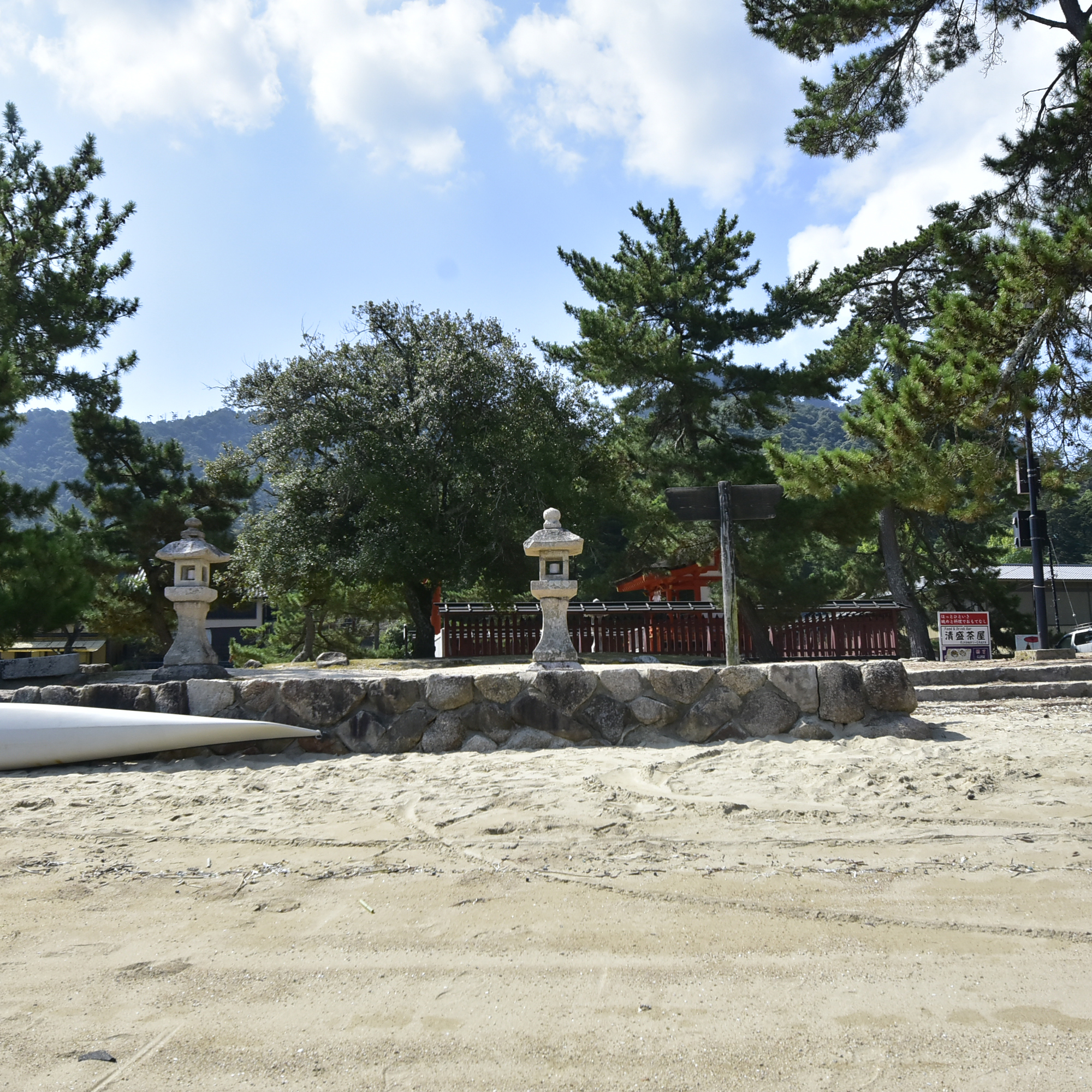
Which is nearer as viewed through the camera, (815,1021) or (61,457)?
(815,1021)

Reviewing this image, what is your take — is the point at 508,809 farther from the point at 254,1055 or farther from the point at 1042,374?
the point at 1042,374

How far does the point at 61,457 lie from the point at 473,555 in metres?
144

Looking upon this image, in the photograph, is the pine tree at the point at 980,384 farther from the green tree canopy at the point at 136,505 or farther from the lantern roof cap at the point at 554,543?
the green tree canopy at the point at 136,505

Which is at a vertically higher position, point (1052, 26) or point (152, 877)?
point (1052, 26)

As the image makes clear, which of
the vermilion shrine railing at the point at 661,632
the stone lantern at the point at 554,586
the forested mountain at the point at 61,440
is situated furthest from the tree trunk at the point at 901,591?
the forested mountain at the point at 61,440

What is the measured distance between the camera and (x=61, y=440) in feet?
458

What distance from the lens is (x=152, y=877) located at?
314 centimetres

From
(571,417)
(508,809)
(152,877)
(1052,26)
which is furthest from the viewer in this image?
(571,417)

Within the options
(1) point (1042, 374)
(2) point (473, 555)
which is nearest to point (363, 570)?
(2) point (473, 555)

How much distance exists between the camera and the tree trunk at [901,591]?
649 inches

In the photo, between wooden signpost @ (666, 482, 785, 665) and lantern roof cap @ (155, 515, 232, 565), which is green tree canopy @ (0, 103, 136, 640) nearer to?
lantern roof cap @ (155, 515, 232, 565)

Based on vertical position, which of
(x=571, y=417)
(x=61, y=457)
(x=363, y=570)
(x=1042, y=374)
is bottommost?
(x=363, y=570)

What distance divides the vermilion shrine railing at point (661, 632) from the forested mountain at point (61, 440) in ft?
383

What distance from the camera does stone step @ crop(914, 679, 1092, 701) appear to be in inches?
309
